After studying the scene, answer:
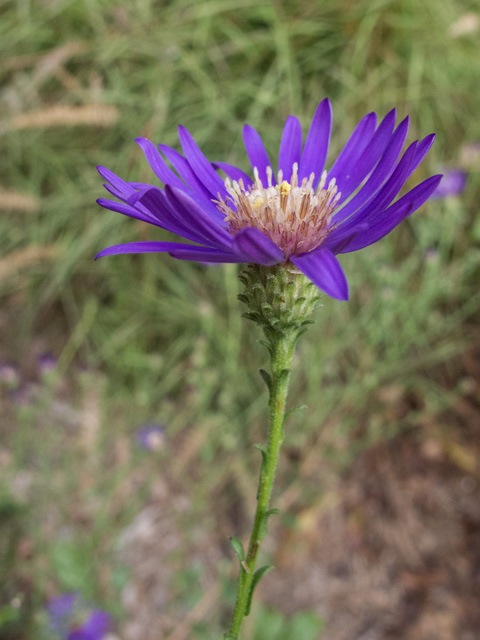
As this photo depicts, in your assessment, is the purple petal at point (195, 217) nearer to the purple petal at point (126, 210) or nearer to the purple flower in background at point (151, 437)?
the purple petal at point (126, 210)

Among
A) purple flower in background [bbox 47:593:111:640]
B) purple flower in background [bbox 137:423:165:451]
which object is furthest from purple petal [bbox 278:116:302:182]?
purple flower in background [bbox 47:593:111:640]

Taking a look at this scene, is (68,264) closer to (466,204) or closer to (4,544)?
(4,544)

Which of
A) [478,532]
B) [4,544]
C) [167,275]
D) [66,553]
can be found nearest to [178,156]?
[66,553]

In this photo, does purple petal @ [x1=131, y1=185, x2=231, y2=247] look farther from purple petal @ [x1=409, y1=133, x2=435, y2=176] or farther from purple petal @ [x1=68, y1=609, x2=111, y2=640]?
purple petal @ [x1=68, y1=609, x2=111, y2=640]

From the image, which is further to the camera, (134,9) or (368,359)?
(134,9)

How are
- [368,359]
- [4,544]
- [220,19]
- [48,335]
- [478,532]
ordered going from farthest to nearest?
[48,335], [220,19], [478,532], [368,359], [4,544]

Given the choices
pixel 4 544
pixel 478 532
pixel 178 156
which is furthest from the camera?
pixel 478 532
